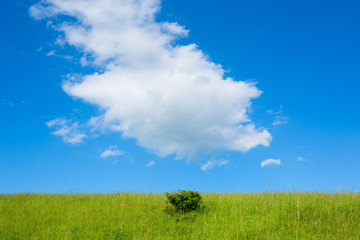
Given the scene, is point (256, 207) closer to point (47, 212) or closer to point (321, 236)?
point (321, 236)

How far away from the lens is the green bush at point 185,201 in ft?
46.2

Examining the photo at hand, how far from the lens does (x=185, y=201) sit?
14.0m

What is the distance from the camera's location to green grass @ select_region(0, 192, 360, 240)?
38.9 feet

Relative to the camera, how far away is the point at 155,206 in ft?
51.2

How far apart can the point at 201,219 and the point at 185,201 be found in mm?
1179

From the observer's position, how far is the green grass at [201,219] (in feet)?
38.9

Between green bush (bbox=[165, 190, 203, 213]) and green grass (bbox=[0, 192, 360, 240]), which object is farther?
green bush (bbox=[165, 190, 203, 213])

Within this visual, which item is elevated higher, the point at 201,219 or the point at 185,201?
the point at 185,201

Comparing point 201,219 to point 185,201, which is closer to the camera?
point 201,219

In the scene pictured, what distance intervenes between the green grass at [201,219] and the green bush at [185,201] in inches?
20.9

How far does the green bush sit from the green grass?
53 cm

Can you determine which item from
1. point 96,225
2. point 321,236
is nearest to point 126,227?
point 96,225

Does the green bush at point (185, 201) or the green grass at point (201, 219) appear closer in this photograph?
the green grass at point (201, 219)

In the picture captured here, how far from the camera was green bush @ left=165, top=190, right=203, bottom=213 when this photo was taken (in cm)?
1409
